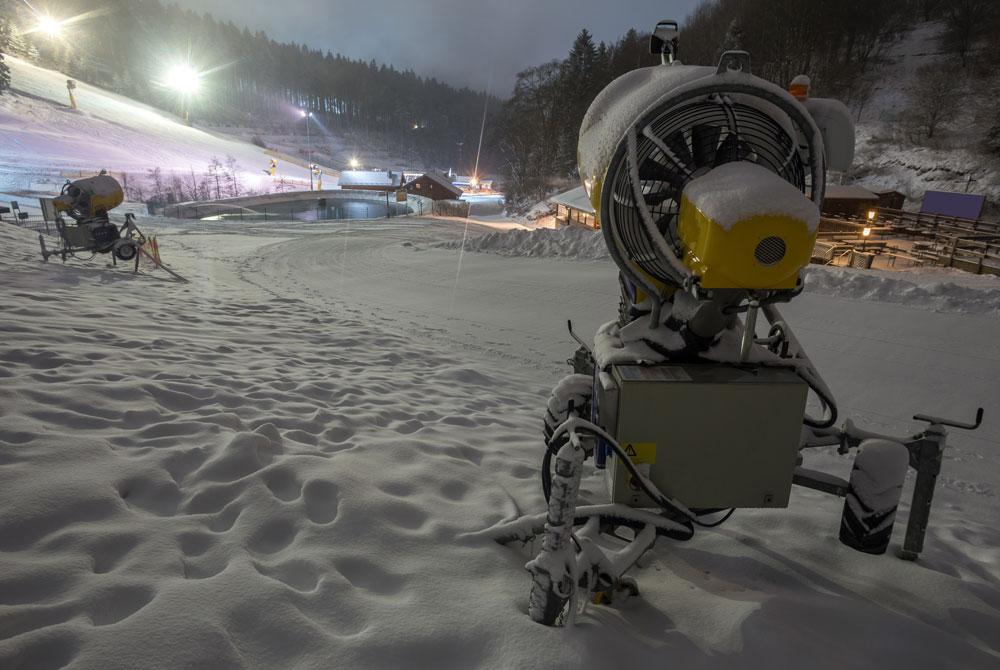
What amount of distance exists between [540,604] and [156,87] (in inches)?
4389

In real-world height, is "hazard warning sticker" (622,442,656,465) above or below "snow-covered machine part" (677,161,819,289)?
below

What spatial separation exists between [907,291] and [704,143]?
33.6ft

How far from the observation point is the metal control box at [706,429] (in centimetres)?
232

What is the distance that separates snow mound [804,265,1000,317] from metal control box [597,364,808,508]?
27.3ft

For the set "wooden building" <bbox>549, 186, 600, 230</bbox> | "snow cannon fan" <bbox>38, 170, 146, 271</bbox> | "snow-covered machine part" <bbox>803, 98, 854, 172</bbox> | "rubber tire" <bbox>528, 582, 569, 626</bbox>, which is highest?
"wooden building" <bbox>549, 186, 600, 230</bbox>

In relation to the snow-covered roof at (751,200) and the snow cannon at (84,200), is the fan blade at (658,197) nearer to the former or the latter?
the snow-covered roof at (751,200)

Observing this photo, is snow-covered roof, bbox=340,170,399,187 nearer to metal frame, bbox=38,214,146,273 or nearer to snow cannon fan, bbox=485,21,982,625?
metal frame, bbox=38,214,146,273

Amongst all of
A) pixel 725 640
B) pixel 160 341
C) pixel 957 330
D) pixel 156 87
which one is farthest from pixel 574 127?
pixel 156 87

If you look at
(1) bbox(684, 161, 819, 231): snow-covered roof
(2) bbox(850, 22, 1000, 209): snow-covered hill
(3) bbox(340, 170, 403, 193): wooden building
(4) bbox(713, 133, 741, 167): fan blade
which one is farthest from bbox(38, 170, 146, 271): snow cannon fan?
(3) bbox(340, 170, 403, 193): wooden building

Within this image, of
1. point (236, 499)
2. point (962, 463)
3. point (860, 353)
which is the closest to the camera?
point (236, 499)

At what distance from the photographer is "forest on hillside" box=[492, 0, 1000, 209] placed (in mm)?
46781

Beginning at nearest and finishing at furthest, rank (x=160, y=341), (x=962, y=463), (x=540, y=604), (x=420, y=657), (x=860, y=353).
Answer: (x=420, y=657) < (x=540, y=604) < (x=962, y=463) < (x=160, y=341) < (x=860, y=353)

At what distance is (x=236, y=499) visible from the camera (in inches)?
112

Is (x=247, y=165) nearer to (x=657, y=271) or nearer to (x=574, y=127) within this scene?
(x=574, y=127)
